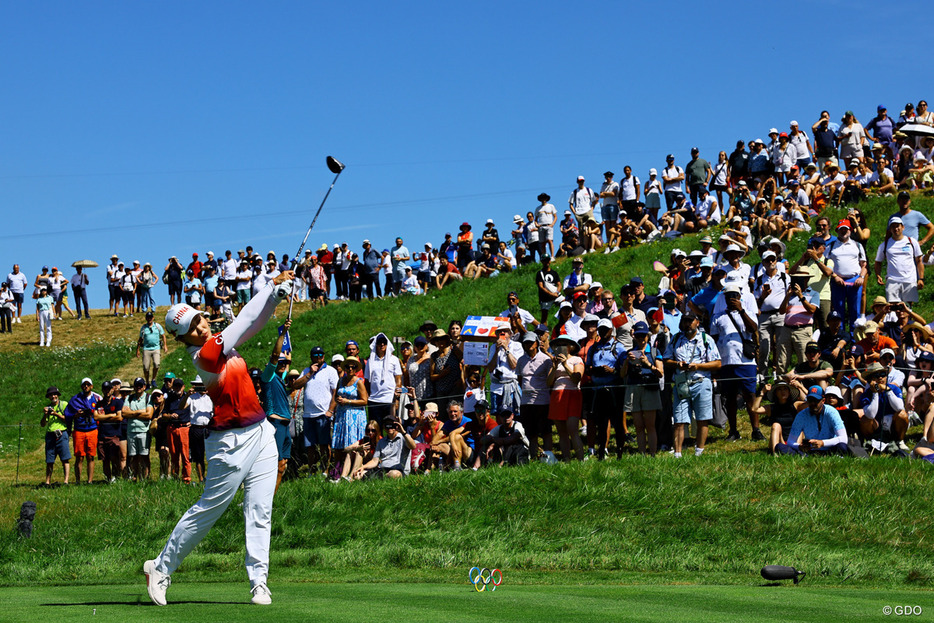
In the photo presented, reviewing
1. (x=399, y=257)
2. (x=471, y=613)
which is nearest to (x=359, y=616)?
(x=471, y=613)

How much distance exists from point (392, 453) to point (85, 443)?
7235 mm

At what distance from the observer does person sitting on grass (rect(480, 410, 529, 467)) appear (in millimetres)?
15445

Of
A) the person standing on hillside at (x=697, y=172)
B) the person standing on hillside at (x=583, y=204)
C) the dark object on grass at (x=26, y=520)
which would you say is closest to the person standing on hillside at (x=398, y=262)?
the person standing on hillside at (x=583, y=204)

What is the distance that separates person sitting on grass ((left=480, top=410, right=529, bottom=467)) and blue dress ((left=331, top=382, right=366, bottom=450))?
2.11 m

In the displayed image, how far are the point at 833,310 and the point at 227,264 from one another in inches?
867

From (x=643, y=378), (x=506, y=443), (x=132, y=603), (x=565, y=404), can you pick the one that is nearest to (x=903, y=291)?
(x=643, y=378)

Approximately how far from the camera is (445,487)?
14492 millimetres

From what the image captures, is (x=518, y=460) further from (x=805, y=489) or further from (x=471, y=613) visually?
(x=471, y=613)

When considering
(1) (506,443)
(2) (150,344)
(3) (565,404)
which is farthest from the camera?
(2) (150,344)

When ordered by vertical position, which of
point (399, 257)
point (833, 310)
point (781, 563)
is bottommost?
point (781, 563)

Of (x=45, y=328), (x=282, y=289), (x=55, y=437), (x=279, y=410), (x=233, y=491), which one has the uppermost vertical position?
(x=45, y=328)

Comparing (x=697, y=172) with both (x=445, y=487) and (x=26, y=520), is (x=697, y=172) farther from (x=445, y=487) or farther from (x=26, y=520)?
(x=26, y=520)

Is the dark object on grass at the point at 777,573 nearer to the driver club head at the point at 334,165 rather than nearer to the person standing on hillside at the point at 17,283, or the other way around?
the driver club head at the point at 334,165

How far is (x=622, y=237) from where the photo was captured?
31.2 metres
